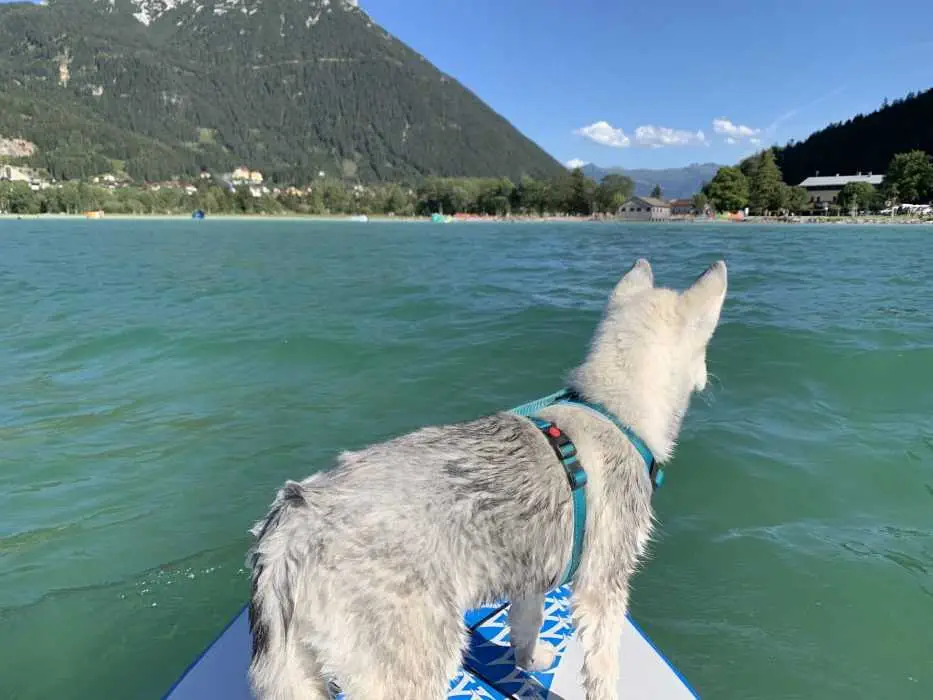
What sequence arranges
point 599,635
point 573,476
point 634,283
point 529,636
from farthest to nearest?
point 634,283 < point 529,636 < point 599,635 < point 573,476

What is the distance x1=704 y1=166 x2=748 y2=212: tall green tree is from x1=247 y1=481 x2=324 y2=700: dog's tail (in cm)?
21159

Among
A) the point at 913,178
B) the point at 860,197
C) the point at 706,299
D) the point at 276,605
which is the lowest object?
the point at 276,605

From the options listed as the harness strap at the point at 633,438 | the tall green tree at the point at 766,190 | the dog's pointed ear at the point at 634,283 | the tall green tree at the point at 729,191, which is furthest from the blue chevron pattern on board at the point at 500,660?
the tall green tree at the point at 729,191

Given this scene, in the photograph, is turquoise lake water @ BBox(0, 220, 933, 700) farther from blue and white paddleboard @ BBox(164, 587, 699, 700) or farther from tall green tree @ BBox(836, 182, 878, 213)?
tall green tree @ BBox(836, 182, 878, 213)

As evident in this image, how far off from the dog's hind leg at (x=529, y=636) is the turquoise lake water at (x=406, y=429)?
149 centimetres

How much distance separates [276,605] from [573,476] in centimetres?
163

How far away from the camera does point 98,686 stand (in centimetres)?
479

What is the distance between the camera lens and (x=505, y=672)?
4.31 meters

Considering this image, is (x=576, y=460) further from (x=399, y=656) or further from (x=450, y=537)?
(x=399, y=656)

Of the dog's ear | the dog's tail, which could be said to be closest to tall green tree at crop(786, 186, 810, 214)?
the dog's ear

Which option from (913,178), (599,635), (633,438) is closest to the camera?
(599,635)

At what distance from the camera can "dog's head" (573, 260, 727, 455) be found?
12.4 ft

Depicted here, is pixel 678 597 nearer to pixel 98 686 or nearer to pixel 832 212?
pixel 98 686

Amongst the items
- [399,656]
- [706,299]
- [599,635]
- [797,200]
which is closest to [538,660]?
[599,635]
